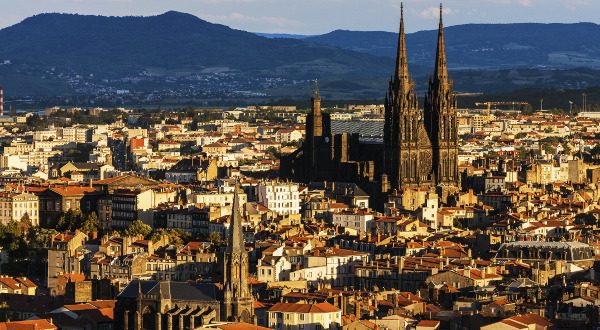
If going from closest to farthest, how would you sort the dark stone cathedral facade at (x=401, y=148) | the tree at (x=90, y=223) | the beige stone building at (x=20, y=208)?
the tree at (x=90, y=223)
the beige stone building at (x=20, y=208)
the dark stone cathedral facade at (x=401, y=148)

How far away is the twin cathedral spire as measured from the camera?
4345 inches

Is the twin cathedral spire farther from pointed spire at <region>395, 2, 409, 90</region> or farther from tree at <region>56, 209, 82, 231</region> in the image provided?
tree at <region>56, 209, 82, 231</region>

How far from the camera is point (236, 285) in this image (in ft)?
197

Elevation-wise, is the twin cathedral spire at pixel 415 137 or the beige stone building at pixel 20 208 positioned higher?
the twin cathedral spire at pixel 415 137

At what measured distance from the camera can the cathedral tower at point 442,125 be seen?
4412 inches

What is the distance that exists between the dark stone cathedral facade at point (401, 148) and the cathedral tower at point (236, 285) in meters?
46.2

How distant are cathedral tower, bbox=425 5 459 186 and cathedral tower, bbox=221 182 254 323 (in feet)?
168

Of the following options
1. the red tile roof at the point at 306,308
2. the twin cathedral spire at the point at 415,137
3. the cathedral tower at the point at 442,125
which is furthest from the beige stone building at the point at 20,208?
the red tile roof at the point at 306,308

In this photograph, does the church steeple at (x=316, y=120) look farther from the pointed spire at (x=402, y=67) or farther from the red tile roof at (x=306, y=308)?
the red tile roof at (x=306, y=308)

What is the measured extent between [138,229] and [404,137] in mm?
24622

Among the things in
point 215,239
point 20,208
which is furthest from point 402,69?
point 215,239

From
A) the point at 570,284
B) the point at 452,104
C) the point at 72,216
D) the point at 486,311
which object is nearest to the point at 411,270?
the point at 570,284

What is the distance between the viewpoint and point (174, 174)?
5089 inches

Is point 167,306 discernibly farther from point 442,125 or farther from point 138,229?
point 442,125
